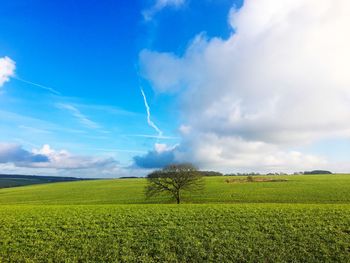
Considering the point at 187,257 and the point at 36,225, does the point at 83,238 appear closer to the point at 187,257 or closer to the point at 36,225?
the point at 36,225

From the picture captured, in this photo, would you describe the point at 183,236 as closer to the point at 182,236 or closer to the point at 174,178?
the point at 182,236

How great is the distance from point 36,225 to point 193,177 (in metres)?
34.0

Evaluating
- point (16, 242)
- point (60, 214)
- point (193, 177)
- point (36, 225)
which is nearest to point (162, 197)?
point (193, 177)

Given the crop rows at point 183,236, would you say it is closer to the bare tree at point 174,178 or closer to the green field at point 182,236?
the green field at point 182,236

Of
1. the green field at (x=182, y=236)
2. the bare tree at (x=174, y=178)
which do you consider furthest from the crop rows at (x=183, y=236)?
the bare tree at (x=174, y=178)

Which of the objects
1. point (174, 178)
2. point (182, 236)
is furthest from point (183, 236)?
point (174, 178)

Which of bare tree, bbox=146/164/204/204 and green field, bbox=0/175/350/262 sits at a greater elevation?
bare tree, bbox=146/164/204/204

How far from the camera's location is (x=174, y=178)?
57.2 metres

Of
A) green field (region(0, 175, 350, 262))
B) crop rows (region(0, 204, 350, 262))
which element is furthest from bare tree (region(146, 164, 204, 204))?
crop rows (region(0, 204, 350, 262))

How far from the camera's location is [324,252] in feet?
64.1

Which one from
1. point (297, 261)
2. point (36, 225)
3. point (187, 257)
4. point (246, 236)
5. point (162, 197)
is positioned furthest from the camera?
point (162, 197)

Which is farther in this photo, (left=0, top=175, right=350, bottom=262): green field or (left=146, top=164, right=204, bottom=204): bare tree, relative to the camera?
(left=146, top=164, right=204, bottom=204): bare tree

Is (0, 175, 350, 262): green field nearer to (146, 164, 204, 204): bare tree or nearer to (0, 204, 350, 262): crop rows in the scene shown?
(0, 204, 350, 262): crop rows

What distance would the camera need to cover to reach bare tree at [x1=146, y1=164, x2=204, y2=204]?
5722 centimetres
